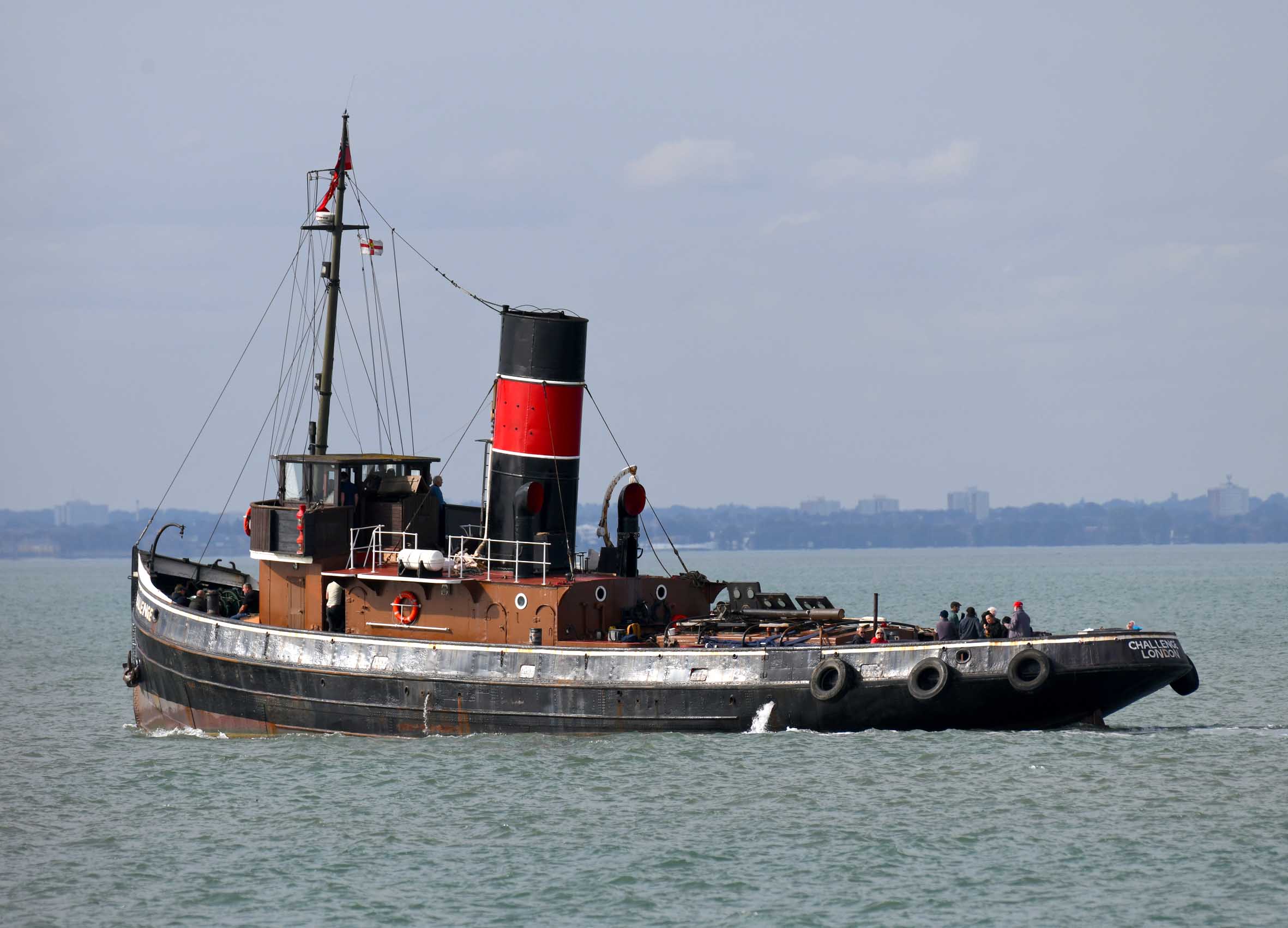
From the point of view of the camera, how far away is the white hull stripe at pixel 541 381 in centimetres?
2702

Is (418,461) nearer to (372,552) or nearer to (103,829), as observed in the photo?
(372,552)

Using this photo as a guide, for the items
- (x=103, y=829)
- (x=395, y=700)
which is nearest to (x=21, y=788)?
(x=103, y=829)

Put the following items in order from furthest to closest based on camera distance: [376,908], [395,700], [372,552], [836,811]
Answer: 1. [372,552]
2. [395,700]
3. [836,811]
4. [376,908]

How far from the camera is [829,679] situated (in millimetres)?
24156

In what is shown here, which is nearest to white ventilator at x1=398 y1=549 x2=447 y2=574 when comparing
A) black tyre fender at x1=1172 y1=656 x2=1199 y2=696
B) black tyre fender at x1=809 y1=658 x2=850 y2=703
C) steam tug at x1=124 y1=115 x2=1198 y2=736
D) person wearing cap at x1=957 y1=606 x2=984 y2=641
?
steam tug at x1=124 y1=115 x2=1198 y2=736

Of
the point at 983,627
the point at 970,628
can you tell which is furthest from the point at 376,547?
the point at 983,627

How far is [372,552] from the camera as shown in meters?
28.0

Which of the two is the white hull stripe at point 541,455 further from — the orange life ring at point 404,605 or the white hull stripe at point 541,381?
the orange life ring at point 404,605

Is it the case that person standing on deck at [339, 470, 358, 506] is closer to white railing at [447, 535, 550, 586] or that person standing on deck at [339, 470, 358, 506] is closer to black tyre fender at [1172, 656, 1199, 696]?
white railing at [447, 535, 550, 586]

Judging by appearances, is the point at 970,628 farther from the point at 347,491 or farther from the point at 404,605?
the point at 347,491

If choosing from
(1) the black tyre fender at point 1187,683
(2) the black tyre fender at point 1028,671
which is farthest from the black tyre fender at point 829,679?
(1) the black tyre fender at point 1187,683

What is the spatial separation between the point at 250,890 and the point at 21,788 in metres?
8.01

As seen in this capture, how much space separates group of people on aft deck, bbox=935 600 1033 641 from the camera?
24328mm

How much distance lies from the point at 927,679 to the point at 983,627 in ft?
5.77
